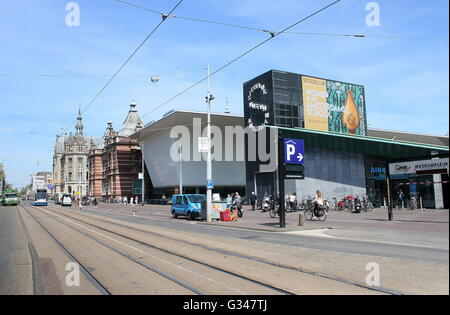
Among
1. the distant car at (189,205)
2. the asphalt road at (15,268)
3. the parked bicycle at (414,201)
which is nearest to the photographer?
the asphalt road at (15,268)

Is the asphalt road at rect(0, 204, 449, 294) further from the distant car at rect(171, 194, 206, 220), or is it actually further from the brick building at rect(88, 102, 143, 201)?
the brick building at rect(88, 102, 143, 201)

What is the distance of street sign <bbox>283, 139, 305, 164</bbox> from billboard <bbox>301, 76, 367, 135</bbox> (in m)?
27.6

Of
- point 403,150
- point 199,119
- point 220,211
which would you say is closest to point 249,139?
point 199,119

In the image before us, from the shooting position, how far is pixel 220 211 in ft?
78.0

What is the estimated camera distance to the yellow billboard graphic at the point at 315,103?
45.4 meters

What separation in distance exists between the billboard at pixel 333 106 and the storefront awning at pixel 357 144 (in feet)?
25.9

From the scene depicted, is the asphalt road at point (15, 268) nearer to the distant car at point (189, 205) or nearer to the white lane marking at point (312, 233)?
the white lane marking at point (312, 233)

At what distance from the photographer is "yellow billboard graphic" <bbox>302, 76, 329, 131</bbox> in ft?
149

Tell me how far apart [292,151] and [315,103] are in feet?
101
